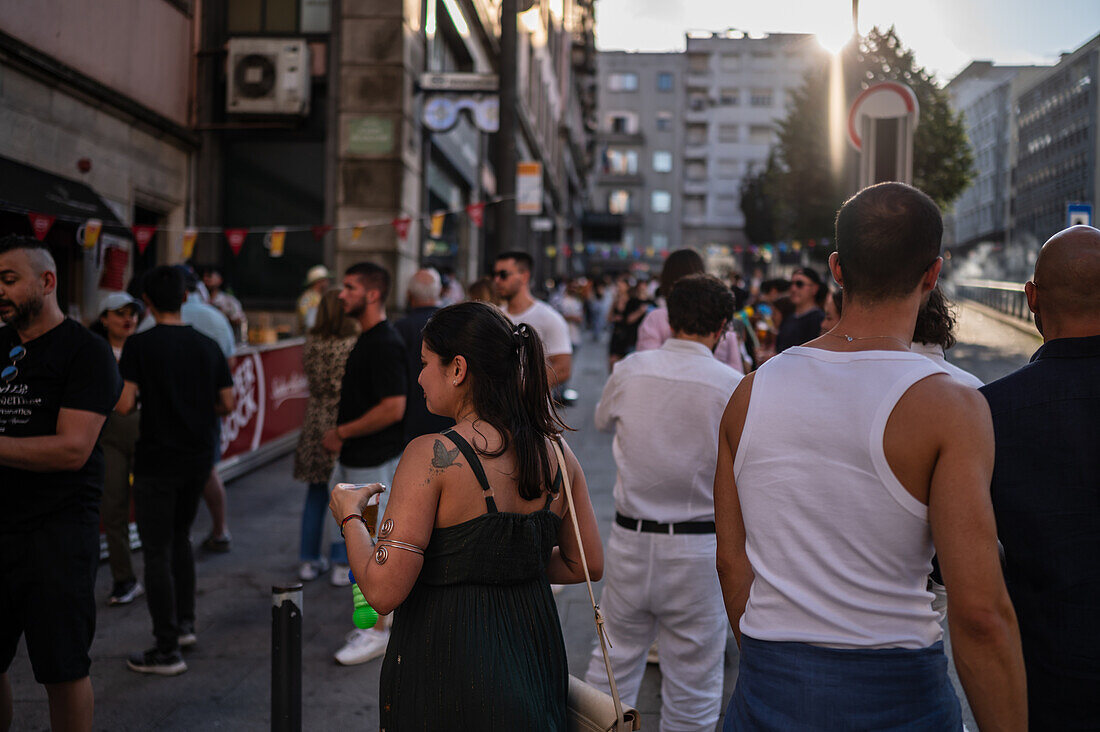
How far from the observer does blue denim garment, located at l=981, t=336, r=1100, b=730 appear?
2104 mm

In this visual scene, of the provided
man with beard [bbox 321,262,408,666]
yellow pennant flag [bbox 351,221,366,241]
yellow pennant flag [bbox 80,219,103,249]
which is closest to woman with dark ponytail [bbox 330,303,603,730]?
man with beard [bbox 321,262,408,666]

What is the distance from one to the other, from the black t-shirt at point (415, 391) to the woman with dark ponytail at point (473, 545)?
8.86ft

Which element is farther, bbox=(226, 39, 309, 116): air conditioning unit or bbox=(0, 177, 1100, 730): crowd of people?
bbox=(226, 39, 309, 116): air conditioning unit

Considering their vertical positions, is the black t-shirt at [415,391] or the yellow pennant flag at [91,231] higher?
the yellow pennant flag at [91,231]

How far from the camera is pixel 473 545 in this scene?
223 cm

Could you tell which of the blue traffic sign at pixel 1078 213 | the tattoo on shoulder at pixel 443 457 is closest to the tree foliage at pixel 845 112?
the blue traffic sign at pixel 1078 213

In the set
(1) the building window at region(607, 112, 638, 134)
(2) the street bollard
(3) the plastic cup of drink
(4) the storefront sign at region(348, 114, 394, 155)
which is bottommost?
(2) the street bollard

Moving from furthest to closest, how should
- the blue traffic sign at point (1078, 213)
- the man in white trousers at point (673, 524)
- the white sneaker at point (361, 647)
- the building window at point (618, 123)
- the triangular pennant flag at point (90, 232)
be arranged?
the building window at point (618, 123) → the blue traffic sign at point (1078, 213) → the triangular pennant flag at point (90, 232) → the white sneaker at point (361, 647) → the man in white trousers at point (673, 524)

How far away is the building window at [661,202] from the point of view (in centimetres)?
7994

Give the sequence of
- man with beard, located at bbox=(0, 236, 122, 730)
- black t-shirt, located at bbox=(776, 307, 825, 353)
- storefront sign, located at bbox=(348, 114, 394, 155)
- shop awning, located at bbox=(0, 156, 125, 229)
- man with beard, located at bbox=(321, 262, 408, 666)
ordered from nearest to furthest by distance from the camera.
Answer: man with beard, located at bbox=(0, 236, 122, 730) → man with beard, located at bbox=(321, 262, 408, 666) → black t-shirt, located at bbox=(776, 307, 825, 353) → shop awning, located at bbox=(0, 156, 125, 229) → storefront sign, located at bbox=(348, 114, 394, 155)

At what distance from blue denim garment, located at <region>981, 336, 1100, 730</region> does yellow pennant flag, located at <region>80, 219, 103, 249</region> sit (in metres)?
9.67

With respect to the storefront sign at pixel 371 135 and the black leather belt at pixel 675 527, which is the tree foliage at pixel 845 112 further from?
the black leather belt at pixel 675 527

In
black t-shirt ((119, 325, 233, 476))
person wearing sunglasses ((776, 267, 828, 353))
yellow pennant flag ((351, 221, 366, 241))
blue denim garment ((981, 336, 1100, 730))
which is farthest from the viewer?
yellow pennant flag ((351, 221, 366, 241))

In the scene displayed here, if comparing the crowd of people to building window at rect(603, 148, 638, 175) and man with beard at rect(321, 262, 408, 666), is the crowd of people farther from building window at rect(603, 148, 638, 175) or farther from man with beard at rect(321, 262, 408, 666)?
building window at rect(603, 148, 638, 175)
